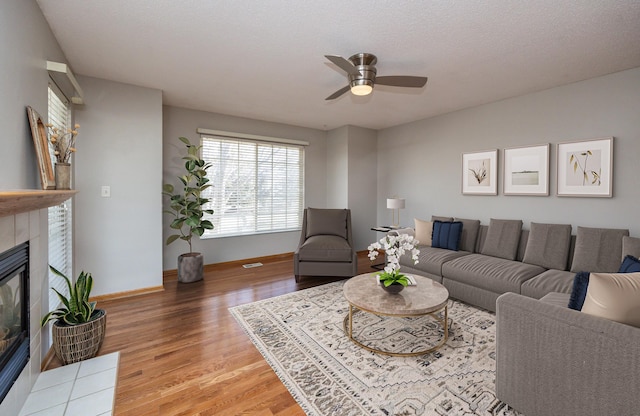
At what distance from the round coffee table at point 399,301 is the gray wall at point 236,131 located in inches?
109

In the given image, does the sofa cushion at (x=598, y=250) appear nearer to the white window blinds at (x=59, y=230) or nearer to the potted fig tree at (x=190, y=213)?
the potted fig tree at (x=190, y=213)

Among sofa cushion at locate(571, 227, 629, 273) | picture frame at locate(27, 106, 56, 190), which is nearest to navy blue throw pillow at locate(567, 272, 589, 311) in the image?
sofa cushion at locate(571, 227, 629, 273)

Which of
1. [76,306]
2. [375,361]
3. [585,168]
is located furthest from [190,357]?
[585,168]

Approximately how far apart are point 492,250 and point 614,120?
182 cm

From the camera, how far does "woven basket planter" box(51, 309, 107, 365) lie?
201 centimetres

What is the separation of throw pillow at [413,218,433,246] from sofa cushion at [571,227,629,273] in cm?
160

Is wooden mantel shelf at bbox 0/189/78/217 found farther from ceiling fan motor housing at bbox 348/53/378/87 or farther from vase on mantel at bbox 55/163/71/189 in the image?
ceiling fan motor housing at bbox 348/53/378/87

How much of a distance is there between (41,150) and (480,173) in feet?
15.5

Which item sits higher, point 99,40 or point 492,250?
point 99,40

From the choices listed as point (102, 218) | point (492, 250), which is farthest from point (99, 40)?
point (492, 250)

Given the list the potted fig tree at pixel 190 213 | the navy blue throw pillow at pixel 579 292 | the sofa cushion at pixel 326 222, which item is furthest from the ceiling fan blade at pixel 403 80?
the potted fig tree at pixel 190 213

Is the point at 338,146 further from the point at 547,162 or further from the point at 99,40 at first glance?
the point at 99,40

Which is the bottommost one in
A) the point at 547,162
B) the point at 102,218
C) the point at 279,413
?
the point at 279,413

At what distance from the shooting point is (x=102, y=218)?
3232 millimetres
